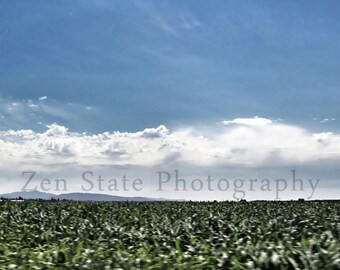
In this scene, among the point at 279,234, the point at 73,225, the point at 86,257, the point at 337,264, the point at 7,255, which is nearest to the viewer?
the point at 337,264

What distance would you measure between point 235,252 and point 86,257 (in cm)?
215

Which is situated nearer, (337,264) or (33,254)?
(337,264)

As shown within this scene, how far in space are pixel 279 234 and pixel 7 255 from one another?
232 inches

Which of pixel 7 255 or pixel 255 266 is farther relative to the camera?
pixel 7 255

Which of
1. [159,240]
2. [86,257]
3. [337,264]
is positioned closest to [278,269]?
[337,264]

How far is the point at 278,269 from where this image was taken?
6.74 meters

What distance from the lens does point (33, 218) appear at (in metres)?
17.8

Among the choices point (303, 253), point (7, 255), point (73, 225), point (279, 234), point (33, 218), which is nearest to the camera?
point (303, 253)

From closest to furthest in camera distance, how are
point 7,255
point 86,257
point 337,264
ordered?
point 337,264 < point 86,257 < point 7,255

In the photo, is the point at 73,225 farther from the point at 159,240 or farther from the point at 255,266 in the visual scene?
the point at 255,266

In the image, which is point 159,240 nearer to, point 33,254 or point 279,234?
point 279,234

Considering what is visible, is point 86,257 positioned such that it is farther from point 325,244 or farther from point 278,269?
point 325,244

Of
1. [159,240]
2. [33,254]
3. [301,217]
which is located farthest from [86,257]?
[301,217]

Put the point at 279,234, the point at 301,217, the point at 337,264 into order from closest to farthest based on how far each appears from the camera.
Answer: the point at 337,264 < the point at 279,234 < the point at 301,217
